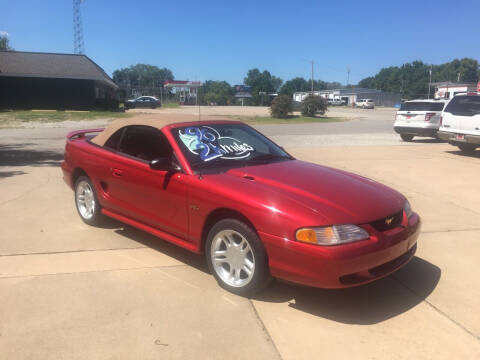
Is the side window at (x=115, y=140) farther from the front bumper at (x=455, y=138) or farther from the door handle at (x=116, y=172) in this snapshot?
the front bumper at (x=455, y=138)

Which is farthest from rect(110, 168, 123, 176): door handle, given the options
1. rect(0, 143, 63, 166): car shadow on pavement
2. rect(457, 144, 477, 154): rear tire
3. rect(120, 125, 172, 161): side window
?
rect(457, 144, 477, 154): rear tire

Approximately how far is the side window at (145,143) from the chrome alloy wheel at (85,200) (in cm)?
88

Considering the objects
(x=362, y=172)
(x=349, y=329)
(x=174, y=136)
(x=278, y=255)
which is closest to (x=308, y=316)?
(x=349, y=329)

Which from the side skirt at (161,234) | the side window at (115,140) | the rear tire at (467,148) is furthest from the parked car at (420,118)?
the side skirt at (161,234)

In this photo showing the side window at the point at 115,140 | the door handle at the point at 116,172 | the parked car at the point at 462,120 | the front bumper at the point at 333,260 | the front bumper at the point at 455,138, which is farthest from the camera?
the parked car at the point at 462,120

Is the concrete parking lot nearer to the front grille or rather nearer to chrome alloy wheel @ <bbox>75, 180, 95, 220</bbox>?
chrome alloy wheel @ <bbox>75, 180, 95, 220</bbox>

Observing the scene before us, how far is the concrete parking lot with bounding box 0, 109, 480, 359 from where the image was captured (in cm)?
291

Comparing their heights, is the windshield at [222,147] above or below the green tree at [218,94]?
below

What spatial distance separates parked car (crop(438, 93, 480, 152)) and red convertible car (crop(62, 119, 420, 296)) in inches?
340

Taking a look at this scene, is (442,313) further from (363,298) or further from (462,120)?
(462,120)

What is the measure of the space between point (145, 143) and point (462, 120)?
1021cm

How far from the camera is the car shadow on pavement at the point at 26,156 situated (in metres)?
10.2

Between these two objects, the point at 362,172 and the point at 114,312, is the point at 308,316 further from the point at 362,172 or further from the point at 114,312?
the point at 362,172

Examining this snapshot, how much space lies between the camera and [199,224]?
380cm
